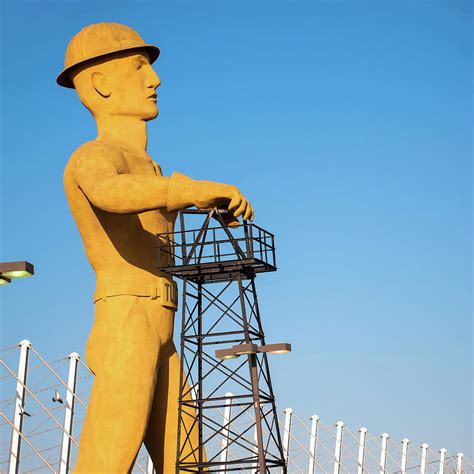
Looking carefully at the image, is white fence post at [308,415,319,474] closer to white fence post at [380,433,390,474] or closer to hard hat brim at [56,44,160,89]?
white fence post at [380,433,390,474]

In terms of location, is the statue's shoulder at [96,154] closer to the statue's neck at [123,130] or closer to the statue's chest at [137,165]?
the statue's chest at [137,165]

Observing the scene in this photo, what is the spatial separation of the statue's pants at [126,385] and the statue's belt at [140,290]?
53 millimetres

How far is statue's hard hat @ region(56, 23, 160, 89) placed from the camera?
36.0ft

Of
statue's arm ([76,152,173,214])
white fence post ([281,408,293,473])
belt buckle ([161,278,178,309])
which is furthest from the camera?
white fence post ([281,408,293,473])

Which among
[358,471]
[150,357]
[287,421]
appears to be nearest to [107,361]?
[150,357]

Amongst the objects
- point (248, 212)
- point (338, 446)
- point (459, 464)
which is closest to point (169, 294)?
point (248, 212)

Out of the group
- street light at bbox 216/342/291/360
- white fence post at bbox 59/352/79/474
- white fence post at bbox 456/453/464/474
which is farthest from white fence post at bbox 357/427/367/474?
street light at bbox 216/342/291/360

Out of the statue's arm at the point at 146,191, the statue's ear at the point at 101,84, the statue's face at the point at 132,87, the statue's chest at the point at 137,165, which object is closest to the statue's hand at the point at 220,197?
the statue's arm at the point at 146,191

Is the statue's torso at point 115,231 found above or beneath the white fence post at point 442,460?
above

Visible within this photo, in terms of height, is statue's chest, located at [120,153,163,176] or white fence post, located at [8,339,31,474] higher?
statue's chest, located at [120,153,163,176]

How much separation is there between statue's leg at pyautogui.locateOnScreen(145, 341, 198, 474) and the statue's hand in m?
1.72

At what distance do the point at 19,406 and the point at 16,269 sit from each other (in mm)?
5918

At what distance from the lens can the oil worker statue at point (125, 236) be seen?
32.6ft

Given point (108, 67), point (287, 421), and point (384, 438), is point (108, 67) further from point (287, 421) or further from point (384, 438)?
point (384, 438)
